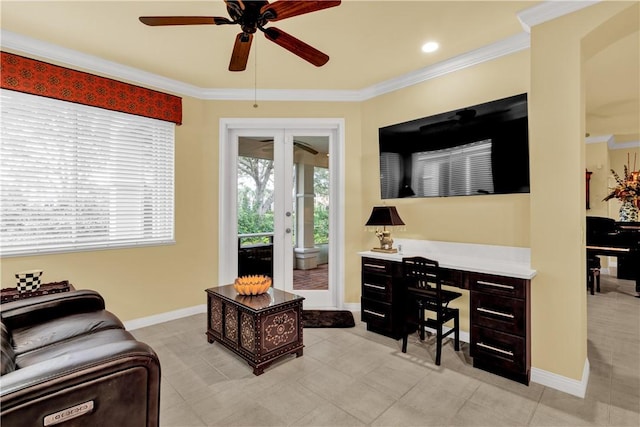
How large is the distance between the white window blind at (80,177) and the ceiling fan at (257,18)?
1890 millimetres

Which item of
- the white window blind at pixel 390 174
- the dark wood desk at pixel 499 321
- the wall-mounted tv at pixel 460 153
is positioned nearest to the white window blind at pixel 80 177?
the white window blind at pixel 390 174

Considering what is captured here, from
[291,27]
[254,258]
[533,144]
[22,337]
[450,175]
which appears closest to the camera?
[22,337]

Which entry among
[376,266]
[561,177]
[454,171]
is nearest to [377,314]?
[376,266]

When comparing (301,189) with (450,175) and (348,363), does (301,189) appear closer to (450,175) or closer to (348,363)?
(450,175)

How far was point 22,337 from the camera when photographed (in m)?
2.00

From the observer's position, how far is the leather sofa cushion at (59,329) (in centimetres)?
193

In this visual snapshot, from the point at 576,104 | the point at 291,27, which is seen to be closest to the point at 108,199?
the point at 291,27

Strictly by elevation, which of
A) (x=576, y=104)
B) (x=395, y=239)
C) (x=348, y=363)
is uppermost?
(x=576, y=104)

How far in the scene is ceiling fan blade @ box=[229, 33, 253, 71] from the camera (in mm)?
2004

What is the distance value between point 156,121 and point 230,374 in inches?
113

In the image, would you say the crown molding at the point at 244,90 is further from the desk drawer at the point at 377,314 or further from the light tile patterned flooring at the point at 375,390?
the light tile patterned flooring at the point at 375,390

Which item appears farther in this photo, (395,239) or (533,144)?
(395,239)

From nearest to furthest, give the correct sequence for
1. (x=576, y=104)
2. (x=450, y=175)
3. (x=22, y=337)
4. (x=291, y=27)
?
(x=22, y=337), (x=576, y=104), (x=291, y=27), (x=450, y=175)

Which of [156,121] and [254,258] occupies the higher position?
[156,121]
